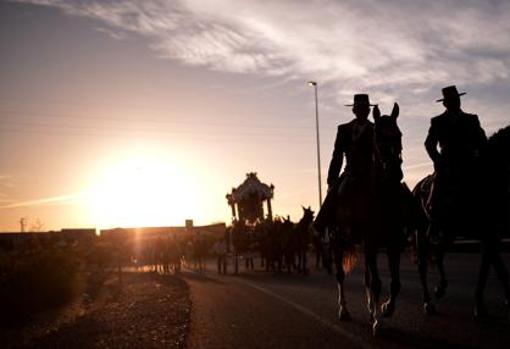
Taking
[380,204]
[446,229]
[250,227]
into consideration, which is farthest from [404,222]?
[250,227]

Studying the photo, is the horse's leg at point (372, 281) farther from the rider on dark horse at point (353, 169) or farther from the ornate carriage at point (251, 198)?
the ornate carriage at point (251, 198)

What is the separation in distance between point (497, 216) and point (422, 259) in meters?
2.50

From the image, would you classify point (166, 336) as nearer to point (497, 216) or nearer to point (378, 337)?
point (378, 337)

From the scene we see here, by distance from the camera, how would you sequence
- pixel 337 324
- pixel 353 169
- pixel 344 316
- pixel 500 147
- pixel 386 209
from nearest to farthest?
pixel 386 209 → pixel 353 169 → pixel 337 324 → pixel 500 147 → pixel 344 316

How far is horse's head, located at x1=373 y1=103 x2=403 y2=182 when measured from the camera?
351 inches

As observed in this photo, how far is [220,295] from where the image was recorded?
1758cm

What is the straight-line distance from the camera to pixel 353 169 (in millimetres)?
9406

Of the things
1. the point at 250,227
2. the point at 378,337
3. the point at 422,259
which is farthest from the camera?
the point at 250,227

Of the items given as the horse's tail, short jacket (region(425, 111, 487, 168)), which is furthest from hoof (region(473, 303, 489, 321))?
short jacket (region(425, 111, 487, 168))

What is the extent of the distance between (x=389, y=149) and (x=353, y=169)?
70 cm

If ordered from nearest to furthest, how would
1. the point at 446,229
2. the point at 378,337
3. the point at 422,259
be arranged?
1. the point at 378,337
2. the point at 446,229
3. the point at 422,259

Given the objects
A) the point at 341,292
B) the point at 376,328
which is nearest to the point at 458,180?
the point at 341,292

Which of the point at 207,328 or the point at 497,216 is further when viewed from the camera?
the point at 207,328

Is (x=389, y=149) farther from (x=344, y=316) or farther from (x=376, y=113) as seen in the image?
(x=344, y=316)
